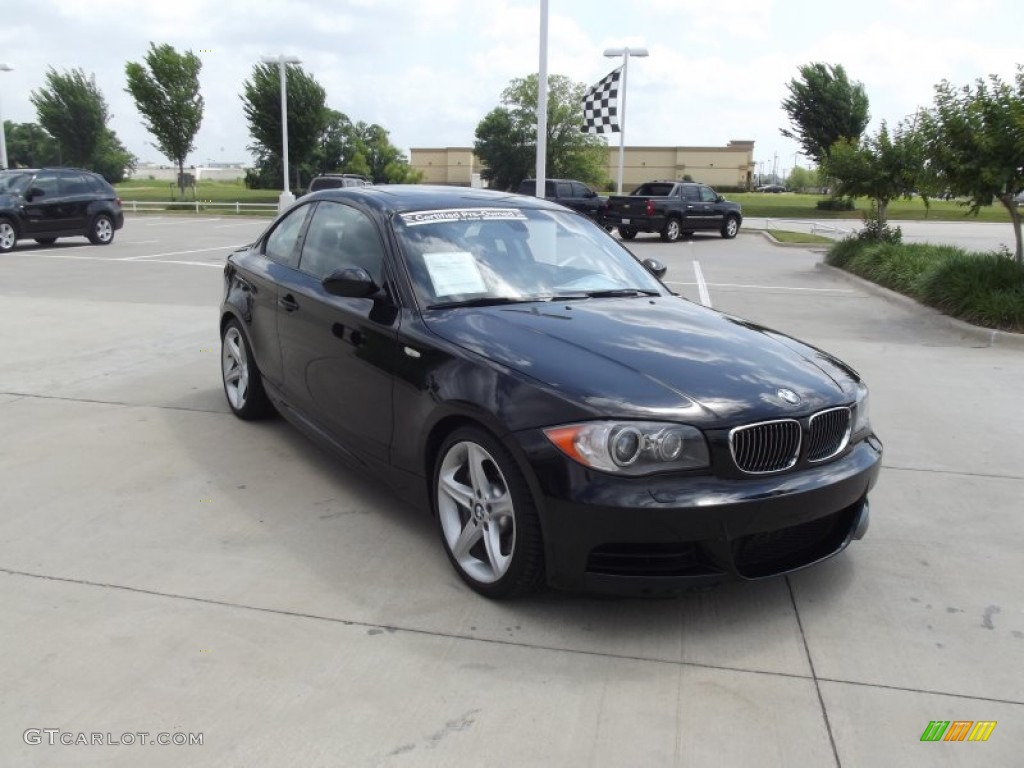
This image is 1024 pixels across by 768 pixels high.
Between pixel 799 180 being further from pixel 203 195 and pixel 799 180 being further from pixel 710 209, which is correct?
pixel 710 209

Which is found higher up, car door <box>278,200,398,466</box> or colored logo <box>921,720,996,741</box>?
car door <box>278,200,398,466</box>

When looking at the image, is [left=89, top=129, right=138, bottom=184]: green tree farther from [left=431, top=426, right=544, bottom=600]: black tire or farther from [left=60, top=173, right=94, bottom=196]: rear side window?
[left=431, top=426, right=544, bottom=600]: black tire

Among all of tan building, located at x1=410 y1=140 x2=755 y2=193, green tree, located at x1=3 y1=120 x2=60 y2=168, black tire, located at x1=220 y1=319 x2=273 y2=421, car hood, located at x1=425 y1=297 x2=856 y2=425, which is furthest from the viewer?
tan building, located at x1=410 y1=140 x2=755 y2=193

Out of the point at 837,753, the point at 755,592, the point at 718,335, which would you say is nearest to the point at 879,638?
the point at 755,592

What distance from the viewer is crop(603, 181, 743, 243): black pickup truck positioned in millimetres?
24359

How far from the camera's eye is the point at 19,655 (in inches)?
120

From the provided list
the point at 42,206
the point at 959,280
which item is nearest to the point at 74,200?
the point at 42,206

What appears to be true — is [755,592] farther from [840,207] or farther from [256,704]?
[840,207]

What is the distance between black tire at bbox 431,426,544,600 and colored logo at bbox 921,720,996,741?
136 cm

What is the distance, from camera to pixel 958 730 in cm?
272

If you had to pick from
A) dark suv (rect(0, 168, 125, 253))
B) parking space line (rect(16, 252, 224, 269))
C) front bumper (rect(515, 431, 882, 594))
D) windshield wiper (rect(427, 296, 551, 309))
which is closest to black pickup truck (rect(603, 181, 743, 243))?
parking space line (rect(16, 252, 224, 269))

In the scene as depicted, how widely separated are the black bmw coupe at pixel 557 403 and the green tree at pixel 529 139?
190ft

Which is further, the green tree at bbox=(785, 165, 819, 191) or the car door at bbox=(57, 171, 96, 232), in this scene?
the green tree at bbox=(785, 165, 819, 191)

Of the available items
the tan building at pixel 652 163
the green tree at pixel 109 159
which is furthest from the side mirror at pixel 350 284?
the tan building at pixel 652 163
